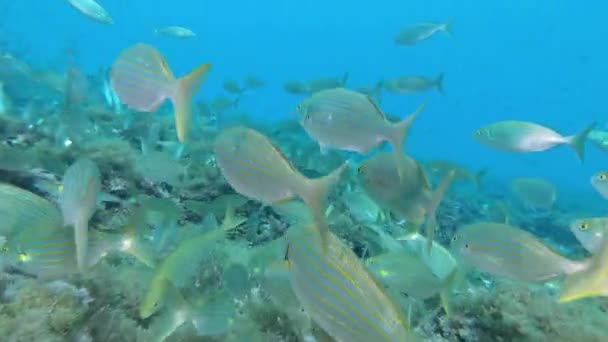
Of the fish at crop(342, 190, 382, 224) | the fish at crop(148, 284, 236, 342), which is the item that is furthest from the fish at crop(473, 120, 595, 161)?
the fish at crop(148, 284, 236, 342)

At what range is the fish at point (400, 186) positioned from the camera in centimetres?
379

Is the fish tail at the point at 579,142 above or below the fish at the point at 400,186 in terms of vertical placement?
below

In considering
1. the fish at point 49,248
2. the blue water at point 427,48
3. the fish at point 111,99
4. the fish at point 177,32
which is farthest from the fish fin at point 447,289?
the blue water at point 427,48

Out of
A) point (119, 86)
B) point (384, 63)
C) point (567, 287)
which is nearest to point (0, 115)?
point (119, 86)

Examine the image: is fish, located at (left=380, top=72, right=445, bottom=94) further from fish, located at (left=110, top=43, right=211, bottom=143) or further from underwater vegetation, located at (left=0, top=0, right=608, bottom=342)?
fish, located at (left=110, top=43, right=211, bottom=143)

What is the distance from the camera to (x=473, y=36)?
6137 inches

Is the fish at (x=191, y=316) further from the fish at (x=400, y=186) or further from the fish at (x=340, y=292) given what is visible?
the fish at (x=400, y=186)

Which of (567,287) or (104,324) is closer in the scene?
(567,287)

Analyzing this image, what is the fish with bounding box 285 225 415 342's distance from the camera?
155 cm

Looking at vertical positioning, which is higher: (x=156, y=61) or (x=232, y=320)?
(x=156, y=61)

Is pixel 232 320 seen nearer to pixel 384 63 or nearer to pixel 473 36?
pixel 384 63

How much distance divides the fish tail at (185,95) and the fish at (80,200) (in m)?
0.64

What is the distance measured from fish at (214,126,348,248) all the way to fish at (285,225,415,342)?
1.29 ft

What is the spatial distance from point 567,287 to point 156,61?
9.57 feet
